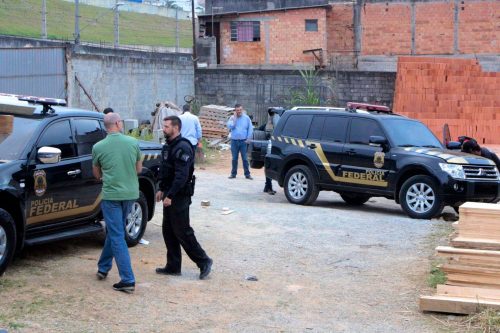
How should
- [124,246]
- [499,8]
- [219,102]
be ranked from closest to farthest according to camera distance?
[124,246], [219,102], [499,8]

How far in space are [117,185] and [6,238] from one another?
→ 119cm

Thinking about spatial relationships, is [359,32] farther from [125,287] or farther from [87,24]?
[125,287]

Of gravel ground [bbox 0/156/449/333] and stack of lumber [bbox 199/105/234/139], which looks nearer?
gravel ground [bbox 0/156/449/333]

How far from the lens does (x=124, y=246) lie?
26.8 ft

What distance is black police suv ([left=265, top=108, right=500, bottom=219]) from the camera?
1351 centimetres

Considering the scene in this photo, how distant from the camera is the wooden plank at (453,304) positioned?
7.51 metres

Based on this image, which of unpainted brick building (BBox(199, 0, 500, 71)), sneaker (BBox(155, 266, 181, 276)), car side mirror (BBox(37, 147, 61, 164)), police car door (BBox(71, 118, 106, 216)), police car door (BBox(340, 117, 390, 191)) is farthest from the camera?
unpainted brick building (BBox(199, 0, 500, 71))

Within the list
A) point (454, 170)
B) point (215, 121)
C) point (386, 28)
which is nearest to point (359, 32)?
point (386, 28)

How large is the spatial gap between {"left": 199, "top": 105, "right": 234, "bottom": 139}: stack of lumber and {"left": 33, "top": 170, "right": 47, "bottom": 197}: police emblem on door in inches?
729

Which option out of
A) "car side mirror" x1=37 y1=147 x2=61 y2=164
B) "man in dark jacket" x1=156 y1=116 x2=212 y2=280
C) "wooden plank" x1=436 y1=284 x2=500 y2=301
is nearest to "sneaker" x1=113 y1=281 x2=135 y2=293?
"man in dark jacket" x1=156 y1=116 x2=212 y2=280

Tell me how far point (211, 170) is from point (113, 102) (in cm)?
484

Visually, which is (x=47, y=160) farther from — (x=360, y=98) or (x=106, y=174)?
(x=360, y=98)

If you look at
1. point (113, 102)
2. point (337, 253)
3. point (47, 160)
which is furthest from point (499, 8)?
point (47, 160)

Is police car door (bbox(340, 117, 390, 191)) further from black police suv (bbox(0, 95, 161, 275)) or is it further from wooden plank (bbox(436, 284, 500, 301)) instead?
wooden plank (bbox(436, 284, 500, 301))
